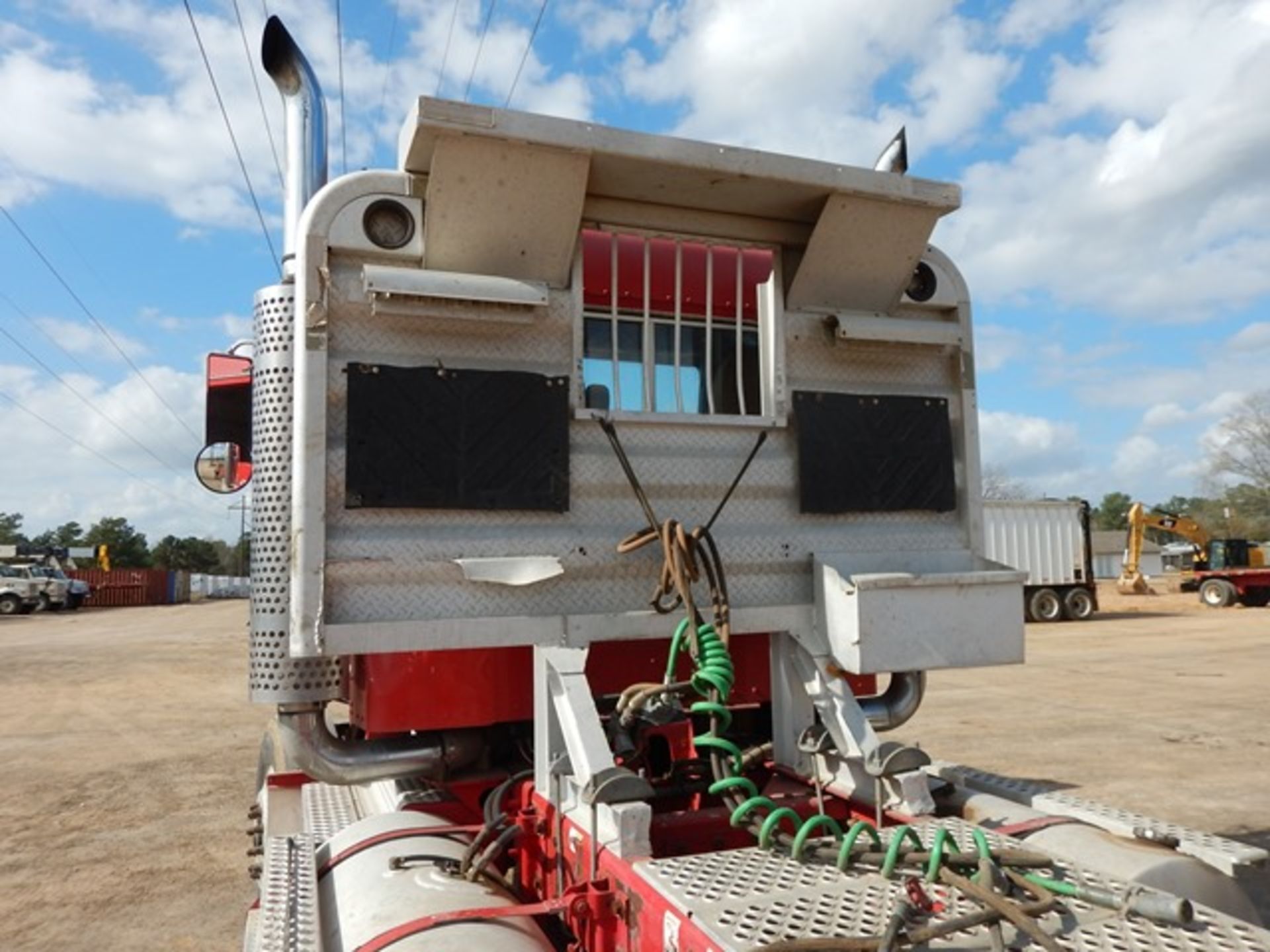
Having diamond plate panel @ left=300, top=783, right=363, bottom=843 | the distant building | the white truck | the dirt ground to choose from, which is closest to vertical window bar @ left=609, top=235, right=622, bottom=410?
diamond plate panel @ left=300, top=783, right=363, bottom=843

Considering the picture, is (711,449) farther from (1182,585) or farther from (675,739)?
(1182,585)

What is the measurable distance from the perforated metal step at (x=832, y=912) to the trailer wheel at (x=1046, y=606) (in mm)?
26632

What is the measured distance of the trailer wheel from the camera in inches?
1058

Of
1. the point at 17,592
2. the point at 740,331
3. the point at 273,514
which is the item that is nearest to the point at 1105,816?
the point at 740,331

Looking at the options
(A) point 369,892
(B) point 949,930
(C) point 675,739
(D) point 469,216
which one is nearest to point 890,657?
(C) point 675,739

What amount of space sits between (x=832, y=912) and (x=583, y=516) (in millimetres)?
1789

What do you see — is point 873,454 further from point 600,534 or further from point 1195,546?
point 1195,546

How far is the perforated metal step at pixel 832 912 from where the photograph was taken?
6.46ft

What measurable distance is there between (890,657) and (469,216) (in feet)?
7.26

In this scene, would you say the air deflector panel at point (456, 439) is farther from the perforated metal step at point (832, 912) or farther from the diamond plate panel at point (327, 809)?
the perforated metal step at point (832, 912)

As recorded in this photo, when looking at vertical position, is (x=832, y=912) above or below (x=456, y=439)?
below

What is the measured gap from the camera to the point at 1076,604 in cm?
2720

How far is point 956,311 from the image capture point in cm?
419

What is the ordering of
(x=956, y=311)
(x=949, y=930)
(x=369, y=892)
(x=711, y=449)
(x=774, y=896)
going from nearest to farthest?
(x=949, y=930) → (x=774, y=896) → (x=369, y=892) → (x=711, y=449) → (x=956, y=311)
